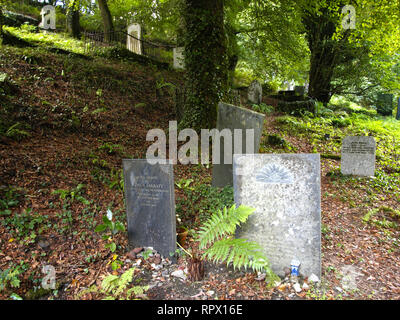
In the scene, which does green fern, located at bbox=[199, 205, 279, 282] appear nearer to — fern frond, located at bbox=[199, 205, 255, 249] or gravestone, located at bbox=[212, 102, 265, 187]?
fern frond, located at bbox=[199, 205, 255, 249]

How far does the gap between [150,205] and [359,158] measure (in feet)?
18.4

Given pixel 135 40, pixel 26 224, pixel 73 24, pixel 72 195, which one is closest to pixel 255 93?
pixel 135 40

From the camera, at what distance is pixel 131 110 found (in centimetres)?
893

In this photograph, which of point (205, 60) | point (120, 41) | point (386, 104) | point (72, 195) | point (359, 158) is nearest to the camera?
point (72, 195)

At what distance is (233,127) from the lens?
5.49m

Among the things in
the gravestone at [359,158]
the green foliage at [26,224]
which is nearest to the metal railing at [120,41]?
the green foliage at [26,224]

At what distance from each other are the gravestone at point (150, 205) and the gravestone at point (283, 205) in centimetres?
97

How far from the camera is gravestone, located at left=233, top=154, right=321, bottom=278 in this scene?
3320mm

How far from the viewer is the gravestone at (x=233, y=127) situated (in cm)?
526

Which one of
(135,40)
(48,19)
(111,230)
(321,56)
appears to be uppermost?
(48,19)

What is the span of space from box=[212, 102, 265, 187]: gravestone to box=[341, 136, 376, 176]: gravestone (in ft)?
10.1

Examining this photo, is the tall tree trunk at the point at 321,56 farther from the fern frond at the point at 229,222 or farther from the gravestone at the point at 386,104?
the fern frond at the point at 229,222

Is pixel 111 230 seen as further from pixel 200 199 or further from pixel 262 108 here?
pixel 262 108

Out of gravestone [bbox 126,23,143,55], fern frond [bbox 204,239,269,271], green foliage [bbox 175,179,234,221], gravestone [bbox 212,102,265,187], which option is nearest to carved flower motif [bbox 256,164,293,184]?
fern frond [bbox 204,239,269,271]
